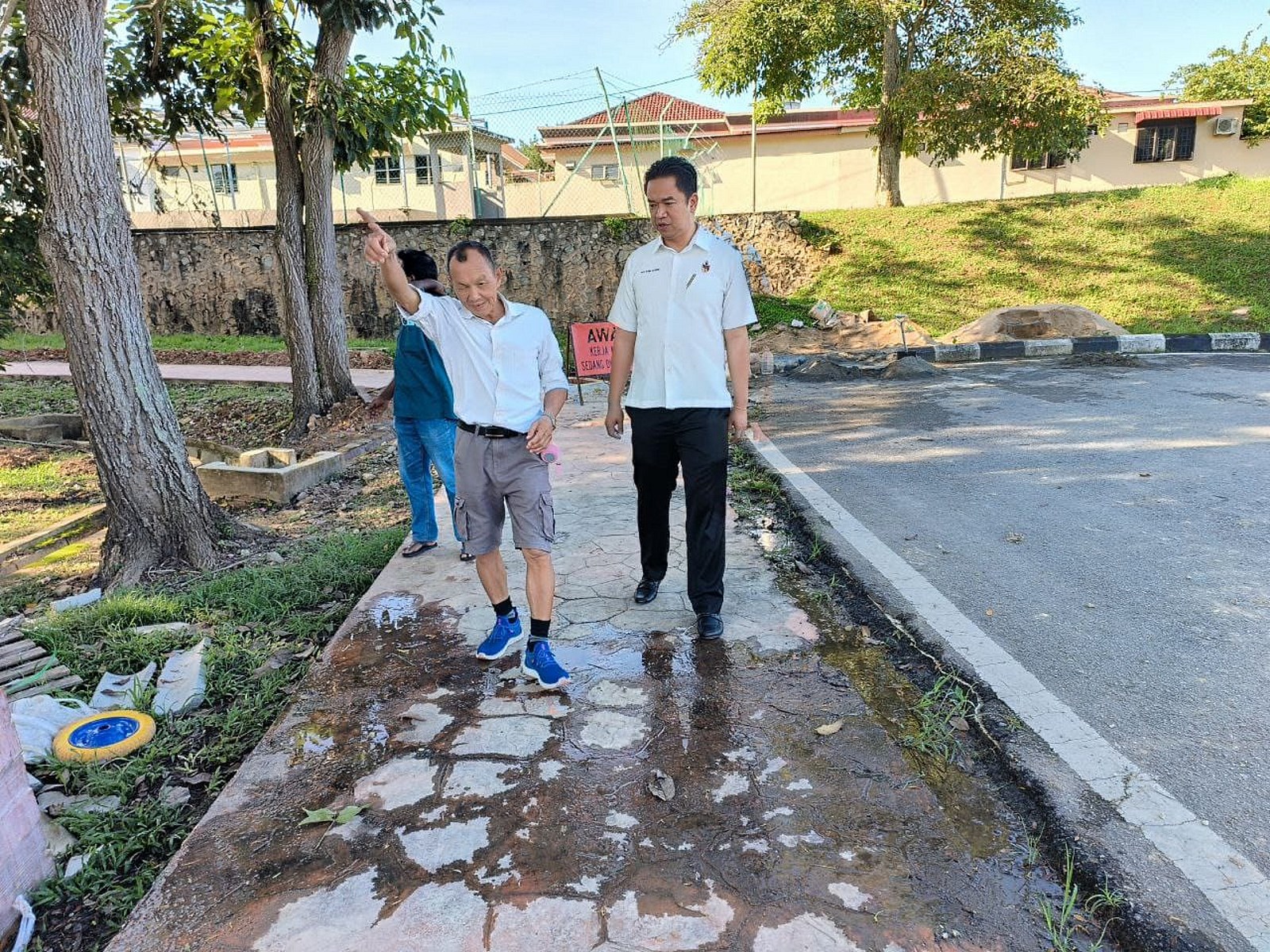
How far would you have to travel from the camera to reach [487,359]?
117 inches

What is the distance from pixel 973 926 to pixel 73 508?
6.92 metres

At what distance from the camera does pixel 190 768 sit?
2.73 meters

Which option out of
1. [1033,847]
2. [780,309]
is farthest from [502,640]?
[780,309]

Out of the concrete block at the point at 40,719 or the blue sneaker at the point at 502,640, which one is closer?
the concrete block at the point at 40,719

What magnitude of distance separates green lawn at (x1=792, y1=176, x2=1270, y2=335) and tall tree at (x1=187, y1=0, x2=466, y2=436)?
7.96m

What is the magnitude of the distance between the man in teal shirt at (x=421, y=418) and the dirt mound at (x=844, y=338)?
8.89m

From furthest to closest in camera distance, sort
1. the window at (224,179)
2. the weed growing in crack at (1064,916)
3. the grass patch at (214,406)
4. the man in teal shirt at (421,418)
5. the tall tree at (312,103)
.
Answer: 1. the window at (224,179)
2. the grass patch at (214,406)
3. the tall tree at (312,103)
4. the man in teal shirt at (421,418)
5. the weed growing in crack at (1064,916)

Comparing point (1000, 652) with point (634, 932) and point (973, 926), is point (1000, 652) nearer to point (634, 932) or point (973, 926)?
point (973, 926)

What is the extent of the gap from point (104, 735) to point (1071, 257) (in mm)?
16108

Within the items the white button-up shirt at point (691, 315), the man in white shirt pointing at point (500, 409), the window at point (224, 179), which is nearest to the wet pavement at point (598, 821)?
the man in white shirt pointing at point (500, 409)

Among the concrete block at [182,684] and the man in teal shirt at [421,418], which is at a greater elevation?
the man in teal shirt at [421,418]

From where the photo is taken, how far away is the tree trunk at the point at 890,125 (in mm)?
15734

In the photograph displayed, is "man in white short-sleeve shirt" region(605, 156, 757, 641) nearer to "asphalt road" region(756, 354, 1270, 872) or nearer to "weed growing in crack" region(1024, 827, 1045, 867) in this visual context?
"asphalt road" region(756, 354, 1270, 872)

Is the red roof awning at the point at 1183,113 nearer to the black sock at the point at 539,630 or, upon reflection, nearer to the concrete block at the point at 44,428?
the concrete block at the point at 44,428
